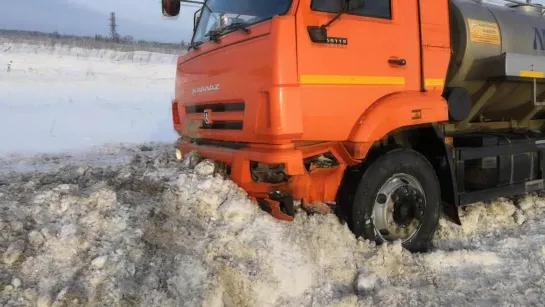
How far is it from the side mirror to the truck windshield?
1.24ft

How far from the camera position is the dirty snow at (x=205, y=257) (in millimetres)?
3504

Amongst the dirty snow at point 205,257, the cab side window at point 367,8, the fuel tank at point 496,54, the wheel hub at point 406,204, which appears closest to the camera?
the dirty snow at point 205,257

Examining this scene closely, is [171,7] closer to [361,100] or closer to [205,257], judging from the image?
[361,100]

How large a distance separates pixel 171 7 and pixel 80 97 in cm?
1428

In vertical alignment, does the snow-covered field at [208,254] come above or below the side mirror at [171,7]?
below

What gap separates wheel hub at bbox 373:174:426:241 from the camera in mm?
4758

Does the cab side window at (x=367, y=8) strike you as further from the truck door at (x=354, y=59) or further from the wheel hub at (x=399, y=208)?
the wheel hub at (x=399, y=208)

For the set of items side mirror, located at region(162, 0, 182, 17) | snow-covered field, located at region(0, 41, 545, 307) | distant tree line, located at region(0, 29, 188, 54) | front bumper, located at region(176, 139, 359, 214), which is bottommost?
snow-covered field, located at region(0, 41, 545, 307)

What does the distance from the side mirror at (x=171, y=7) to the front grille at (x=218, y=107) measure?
4.28 ft

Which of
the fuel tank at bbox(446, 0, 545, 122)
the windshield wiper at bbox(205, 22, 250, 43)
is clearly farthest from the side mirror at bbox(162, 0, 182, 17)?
the fuel tank at bbox(446, 0, 545, 122)

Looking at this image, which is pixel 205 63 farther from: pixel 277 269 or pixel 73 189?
pixel 277 269

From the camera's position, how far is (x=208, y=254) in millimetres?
3879

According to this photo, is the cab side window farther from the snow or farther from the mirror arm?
the snow

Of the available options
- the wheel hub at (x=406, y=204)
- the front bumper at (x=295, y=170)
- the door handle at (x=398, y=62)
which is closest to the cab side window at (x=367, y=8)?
the door handle at (x=398, y=62)
